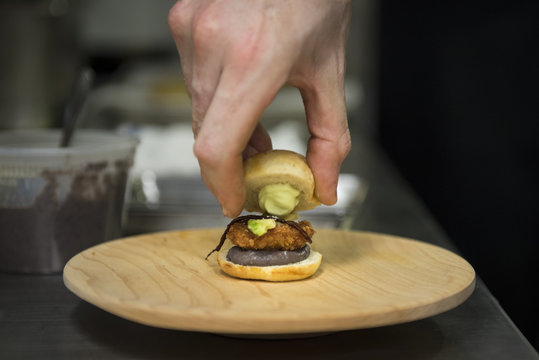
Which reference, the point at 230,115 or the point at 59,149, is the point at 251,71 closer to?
the point at 230,115

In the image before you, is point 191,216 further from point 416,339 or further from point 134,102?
point 134,102

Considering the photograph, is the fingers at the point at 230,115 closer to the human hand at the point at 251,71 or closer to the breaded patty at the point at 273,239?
the human hand at the point at 251,71

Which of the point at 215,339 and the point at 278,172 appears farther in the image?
the point at 278,172

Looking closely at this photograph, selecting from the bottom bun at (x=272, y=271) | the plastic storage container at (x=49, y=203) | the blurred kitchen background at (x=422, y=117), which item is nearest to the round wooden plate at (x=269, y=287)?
the bottom bun at (x=272, y=271)

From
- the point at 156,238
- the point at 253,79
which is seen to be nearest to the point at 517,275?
the point at 156,238

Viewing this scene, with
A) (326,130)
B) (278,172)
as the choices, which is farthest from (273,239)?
(326,130)

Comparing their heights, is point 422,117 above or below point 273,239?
below
